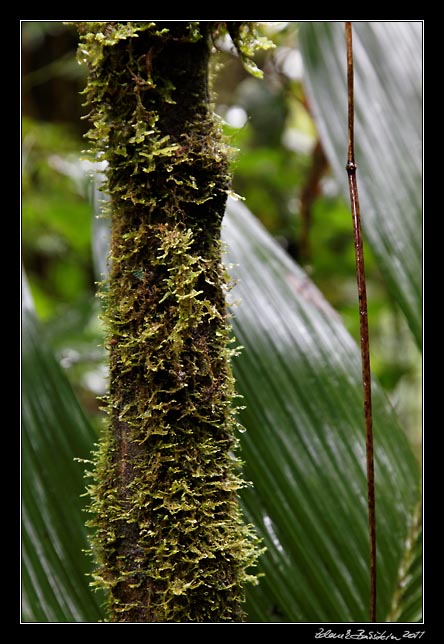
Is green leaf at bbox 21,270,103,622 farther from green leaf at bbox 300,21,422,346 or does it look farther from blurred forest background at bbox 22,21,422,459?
blurred forest background at bbox 22,21,422,459

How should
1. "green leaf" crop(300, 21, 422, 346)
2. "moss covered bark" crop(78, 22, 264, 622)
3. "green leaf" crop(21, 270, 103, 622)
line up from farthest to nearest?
"green leaf" crop(300, 21, 422, 346) → "green leaf" crop(21, 270, 103, 622) → "moss covered bark" crop(78, 22, 264, 622)

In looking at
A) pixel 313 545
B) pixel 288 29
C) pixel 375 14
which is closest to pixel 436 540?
pixel 313 545

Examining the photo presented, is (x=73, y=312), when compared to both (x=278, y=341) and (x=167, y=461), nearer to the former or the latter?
(x=278, y=341)

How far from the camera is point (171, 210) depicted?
0.48 metres

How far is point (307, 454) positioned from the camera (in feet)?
2.38

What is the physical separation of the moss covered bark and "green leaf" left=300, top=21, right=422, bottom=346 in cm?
38

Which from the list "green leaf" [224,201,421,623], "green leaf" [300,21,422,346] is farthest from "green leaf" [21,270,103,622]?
"green leaf" [300,21,422,346]

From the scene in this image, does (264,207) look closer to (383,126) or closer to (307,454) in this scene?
(383,126)

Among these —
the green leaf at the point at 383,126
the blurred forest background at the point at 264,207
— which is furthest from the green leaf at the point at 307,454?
the blurred forest background at the point at 264,207

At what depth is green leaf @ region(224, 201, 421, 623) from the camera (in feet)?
2.22

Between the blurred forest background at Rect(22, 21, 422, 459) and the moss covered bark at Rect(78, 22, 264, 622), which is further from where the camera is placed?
the blurred forest background at Rect(22, 21, 422, 459)

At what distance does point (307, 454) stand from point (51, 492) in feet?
1.00

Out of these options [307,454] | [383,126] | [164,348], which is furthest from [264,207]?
[164,348]

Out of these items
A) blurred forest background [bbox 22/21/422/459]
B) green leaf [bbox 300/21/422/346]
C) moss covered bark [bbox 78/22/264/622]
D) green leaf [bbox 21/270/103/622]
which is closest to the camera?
moss covered bark [bbox 78/22/264/622]
